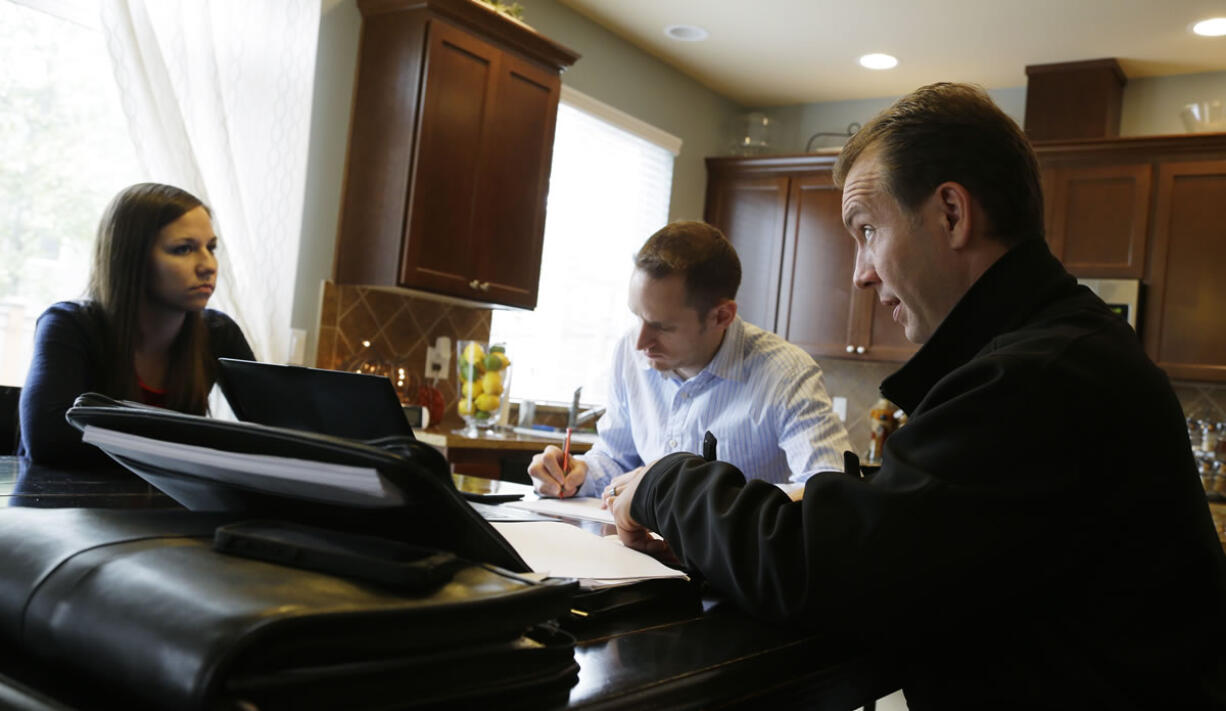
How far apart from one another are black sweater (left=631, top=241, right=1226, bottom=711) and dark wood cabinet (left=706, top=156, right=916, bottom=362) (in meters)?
4.23

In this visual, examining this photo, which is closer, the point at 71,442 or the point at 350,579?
the point at 350,579

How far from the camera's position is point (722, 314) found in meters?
2.14

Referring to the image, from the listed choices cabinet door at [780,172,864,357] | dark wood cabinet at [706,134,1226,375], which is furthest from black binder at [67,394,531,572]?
cabinet door at [780,172,864,357]

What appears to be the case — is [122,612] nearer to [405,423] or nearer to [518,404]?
[405,423]

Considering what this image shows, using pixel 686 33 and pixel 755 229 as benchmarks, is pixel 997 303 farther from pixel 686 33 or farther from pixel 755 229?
pixel 755 229

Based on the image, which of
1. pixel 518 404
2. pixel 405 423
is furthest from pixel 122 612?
pixel 518 404

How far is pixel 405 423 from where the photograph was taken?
1053 mm

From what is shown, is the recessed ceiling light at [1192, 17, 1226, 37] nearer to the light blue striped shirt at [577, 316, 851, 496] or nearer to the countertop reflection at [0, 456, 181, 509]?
the light blue striped shirt at [577, 316, 851, 496]

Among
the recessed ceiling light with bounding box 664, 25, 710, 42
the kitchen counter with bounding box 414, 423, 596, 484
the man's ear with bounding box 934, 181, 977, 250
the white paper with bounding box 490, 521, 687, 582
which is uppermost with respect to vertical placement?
the recessed ceiling light with bounding box 664, 25, 710, 42

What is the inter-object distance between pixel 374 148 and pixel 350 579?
3.34 m

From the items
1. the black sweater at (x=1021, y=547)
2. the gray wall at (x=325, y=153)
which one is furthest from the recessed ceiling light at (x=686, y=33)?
the black sweater at (x=1021, y=547)

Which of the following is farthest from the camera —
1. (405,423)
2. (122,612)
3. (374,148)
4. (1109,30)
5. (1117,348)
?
(1109,30)

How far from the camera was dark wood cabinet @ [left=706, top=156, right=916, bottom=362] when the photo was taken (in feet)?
17.2

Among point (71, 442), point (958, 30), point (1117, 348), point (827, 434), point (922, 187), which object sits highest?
point (958, 30)
